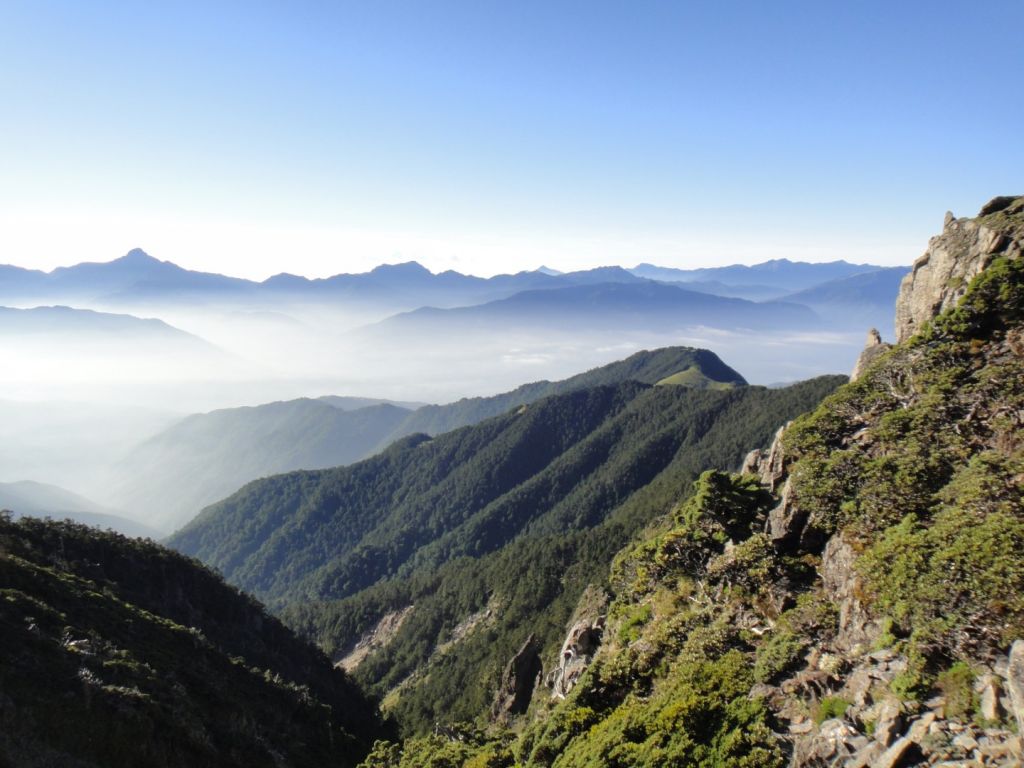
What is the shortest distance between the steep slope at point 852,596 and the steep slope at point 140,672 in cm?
1603

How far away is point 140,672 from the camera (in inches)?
1773

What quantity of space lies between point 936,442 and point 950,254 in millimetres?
27694

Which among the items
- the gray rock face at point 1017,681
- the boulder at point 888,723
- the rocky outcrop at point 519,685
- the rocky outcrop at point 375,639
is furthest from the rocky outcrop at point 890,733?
the rocky outcrop at point 375,639

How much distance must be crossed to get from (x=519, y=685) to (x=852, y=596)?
50.6 metres

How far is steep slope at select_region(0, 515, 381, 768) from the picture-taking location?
3700 cm

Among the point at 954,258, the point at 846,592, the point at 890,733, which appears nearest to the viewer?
the point at 890,733

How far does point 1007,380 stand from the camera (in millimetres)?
33125

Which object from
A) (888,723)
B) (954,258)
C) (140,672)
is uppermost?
(954,258)

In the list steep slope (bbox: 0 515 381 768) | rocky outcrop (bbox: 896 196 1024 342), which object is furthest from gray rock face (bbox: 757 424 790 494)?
steep slope (bbox: 0 515 381 768)

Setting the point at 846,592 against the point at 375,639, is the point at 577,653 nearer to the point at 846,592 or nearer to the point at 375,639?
the point at 846,592

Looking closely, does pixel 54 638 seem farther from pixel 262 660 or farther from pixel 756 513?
pixel 756 513

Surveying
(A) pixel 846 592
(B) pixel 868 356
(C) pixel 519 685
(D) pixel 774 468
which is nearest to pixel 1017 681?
(A) pixel 846 592

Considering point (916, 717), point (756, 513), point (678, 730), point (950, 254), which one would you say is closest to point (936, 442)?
point (756, 513)

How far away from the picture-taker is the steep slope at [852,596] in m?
20.8
